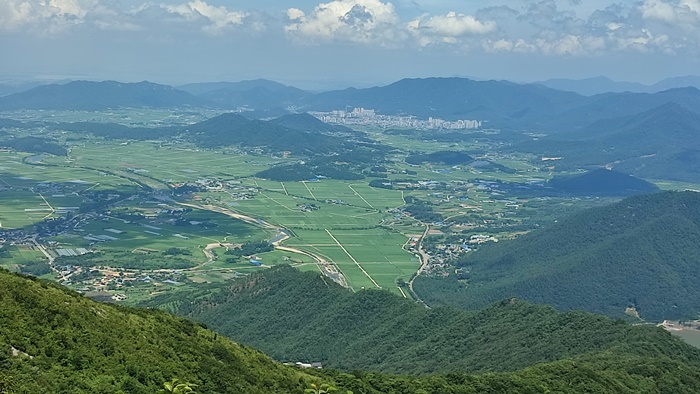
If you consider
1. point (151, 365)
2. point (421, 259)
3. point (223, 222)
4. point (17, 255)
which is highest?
point (151, 365)

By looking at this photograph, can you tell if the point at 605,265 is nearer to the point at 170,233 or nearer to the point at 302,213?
the point at 302,213

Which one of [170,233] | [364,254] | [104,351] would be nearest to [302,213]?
[170,233]

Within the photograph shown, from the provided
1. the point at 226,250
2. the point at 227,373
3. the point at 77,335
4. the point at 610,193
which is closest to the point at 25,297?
the point at 77,335

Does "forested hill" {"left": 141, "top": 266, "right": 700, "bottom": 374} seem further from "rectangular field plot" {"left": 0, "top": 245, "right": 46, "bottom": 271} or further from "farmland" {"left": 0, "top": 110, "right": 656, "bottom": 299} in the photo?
"rectangular field plot" {"left": 0, "top": 245, "right": 46, "bottom": 271}

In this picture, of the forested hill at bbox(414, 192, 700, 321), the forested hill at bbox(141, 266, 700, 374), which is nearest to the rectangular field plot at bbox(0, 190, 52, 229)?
the forested hill at bbox(141, 266, 700, 374)

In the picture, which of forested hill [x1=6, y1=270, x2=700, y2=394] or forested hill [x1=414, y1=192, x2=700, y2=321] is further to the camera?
forested hill [x1=414, y1=192, x2=700, y2=321]

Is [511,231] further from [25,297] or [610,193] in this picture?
[25,297]

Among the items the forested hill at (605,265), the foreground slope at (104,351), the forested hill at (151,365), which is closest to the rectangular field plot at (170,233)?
the forested hill at (605,265)
